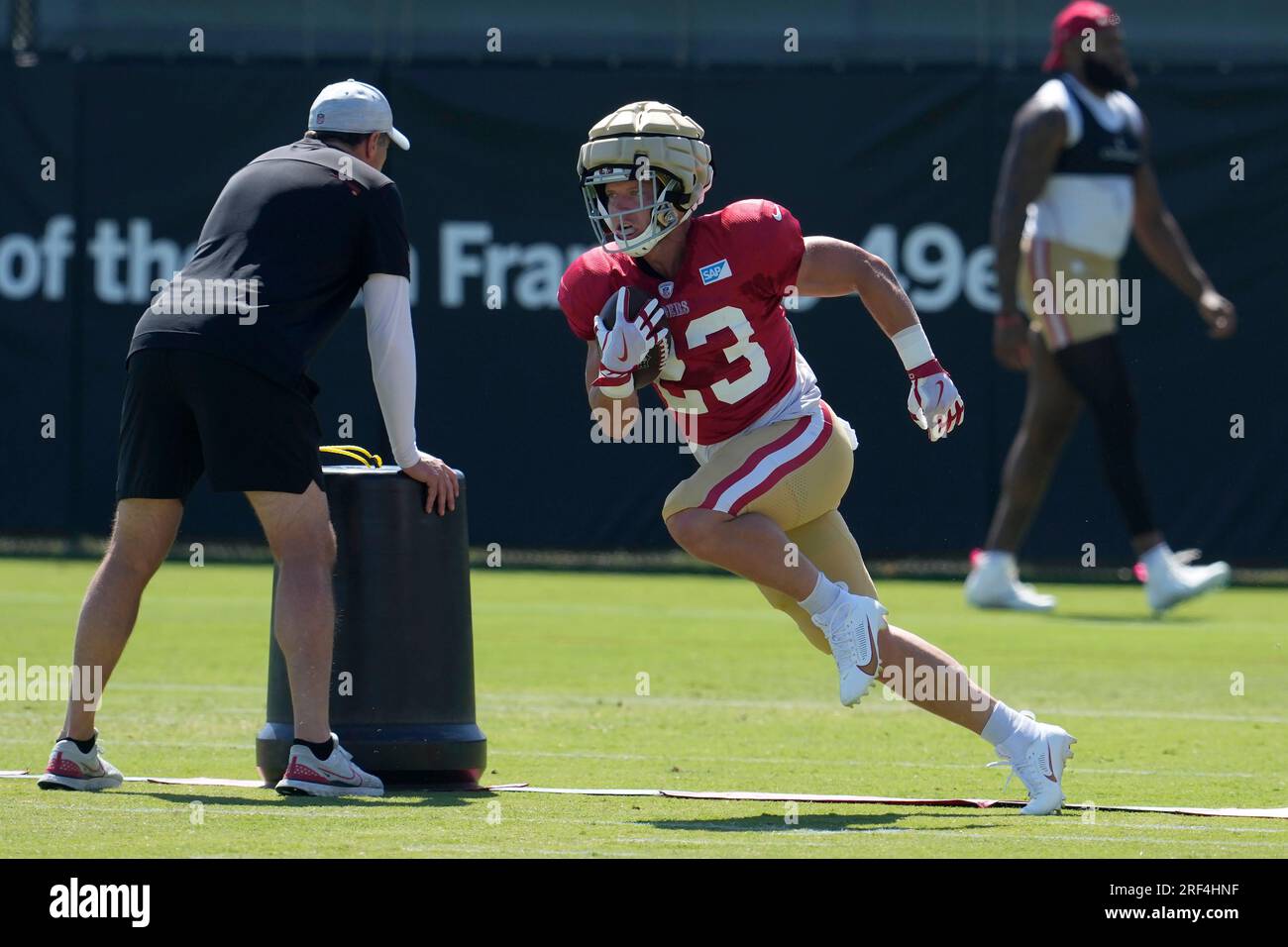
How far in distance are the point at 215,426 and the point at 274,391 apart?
0.19 meters

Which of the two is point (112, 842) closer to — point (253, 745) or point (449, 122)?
point (253, 745)

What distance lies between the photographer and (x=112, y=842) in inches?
213

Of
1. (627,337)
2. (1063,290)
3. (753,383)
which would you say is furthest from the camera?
(1063,290)

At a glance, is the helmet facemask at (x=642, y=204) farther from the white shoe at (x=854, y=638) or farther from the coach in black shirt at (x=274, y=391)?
the white shoe at (x=854, y=638)

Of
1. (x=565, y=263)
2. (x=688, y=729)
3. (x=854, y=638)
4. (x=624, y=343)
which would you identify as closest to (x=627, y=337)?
(x=624, y=343)

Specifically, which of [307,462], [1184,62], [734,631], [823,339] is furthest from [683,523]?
[1184,62]

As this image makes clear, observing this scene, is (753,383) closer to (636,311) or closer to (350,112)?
(636,311)

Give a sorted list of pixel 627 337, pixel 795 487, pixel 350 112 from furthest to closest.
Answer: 1. pixel 350 112
2. pixel 795 487
3. pixel 627 337

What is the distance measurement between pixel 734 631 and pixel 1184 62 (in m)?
5.80

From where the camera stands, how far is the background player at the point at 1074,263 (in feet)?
41.2

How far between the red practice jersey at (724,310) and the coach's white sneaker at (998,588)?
657 centimetres

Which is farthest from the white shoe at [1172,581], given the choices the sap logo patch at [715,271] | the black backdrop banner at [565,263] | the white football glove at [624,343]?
the white football glove at [624,343]

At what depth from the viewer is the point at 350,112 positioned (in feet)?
22.3

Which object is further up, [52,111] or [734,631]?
[52,111]
